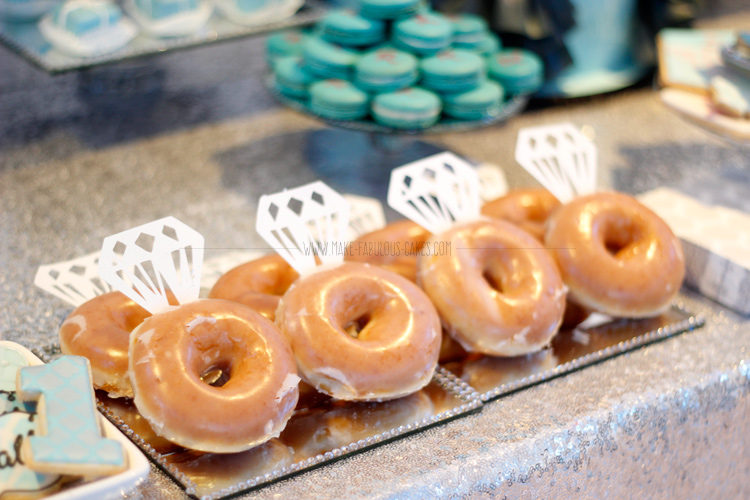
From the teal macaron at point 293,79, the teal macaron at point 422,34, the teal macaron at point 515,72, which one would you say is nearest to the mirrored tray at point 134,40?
the teal macaron at point 293,79

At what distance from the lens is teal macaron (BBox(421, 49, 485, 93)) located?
1313mm

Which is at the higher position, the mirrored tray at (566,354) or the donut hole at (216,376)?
the donut hole at (216,376)

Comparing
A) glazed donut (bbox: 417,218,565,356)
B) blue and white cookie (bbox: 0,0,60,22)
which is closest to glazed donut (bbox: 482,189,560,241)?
glazed donut (bbox: 417,218,565,356)

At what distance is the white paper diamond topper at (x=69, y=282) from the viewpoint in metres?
0.91

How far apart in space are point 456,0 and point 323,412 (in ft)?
3.53

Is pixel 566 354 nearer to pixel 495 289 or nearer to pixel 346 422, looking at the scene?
pixel 495 289

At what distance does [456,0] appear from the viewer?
162 cm

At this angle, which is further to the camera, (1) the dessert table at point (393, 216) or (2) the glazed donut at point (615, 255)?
(2) the glazed donut at point (615, 255)

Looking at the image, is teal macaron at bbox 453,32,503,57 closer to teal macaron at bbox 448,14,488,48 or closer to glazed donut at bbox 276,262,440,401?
teal macaron at bbox 448,14,488,48

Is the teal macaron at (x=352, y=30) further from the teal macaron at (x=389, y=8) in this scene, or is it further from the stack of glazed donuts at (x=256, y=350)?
the stack of glazed donuts at (x=256, y=350)

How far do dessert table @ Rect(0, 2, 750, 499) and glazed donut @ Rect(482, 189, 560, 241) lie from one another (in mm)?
231

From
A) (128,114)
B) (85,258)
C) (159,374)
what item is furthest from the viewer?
(128,114)

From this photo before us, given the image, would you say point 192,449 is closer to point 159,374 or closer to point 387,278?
point 159,374

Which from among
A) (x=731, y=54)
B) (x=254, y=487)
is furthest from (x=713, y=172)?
(x=254, y=487)
